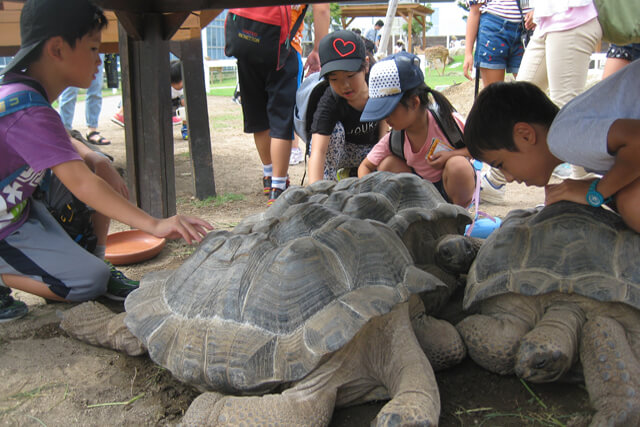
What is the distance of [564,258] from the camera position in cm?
175

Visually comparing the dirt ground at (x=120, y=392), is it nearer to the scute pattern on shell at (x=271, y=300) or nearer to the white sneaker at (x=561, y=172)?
the scute pattern on shell at (x=271, y=300)

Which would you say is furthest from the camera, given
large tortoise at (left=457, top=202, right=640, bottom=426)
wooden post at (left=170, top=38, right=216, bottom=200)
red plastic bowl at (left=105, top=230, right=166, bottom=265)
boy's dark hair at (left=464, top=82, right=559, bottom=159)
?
wooden post at (left=170, top=38, right=216, bottom=200)

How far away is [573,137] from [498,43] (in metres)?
3.24

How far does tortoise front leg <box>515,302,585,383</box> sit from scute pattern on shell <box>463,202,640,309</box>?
95 millimetres

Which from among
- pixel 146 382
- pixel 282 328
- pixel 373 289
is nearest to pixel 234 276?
pixel 282 328

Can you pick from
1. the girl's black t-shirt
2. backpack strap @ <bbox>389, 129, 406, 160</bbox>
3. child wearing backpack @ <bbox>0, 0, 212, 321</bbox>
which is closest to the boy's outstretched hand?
child wearing backpack @ <bbox>0, 0, 212, 321</bbox>

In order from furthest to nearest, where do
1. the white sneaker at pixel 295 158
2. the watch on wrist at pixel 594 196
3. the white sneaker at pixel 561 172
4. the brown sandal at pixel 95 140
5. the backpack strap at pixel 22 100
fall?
the brown sandal at pixel 95 140 → the white sneaker at pixel 295 158 → the white sneaker at pixel 561 172 → the backpack strap at pixel 22 100 → the watch on wrist at pixel 594 196

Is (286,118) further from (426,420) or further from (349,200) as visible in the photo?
(426,420)

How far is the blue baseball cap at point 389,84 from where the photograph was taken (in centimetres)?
290

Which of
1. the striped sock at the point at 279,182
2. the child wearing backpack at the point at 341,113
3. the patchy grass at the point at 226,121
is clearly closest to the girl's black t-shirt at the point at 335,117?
the child wearing backpack at the point at 341,113

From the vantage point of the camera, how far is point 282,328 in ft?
5.05

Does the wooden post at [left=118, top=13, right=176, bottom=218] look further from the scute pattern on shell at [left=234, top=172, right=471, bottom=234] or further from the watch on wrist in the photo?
the watch on wrist

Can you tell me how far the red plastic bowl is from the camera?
3010 millimetres

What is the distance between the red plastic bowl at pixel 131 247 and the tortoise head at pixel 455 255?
1.72 m
